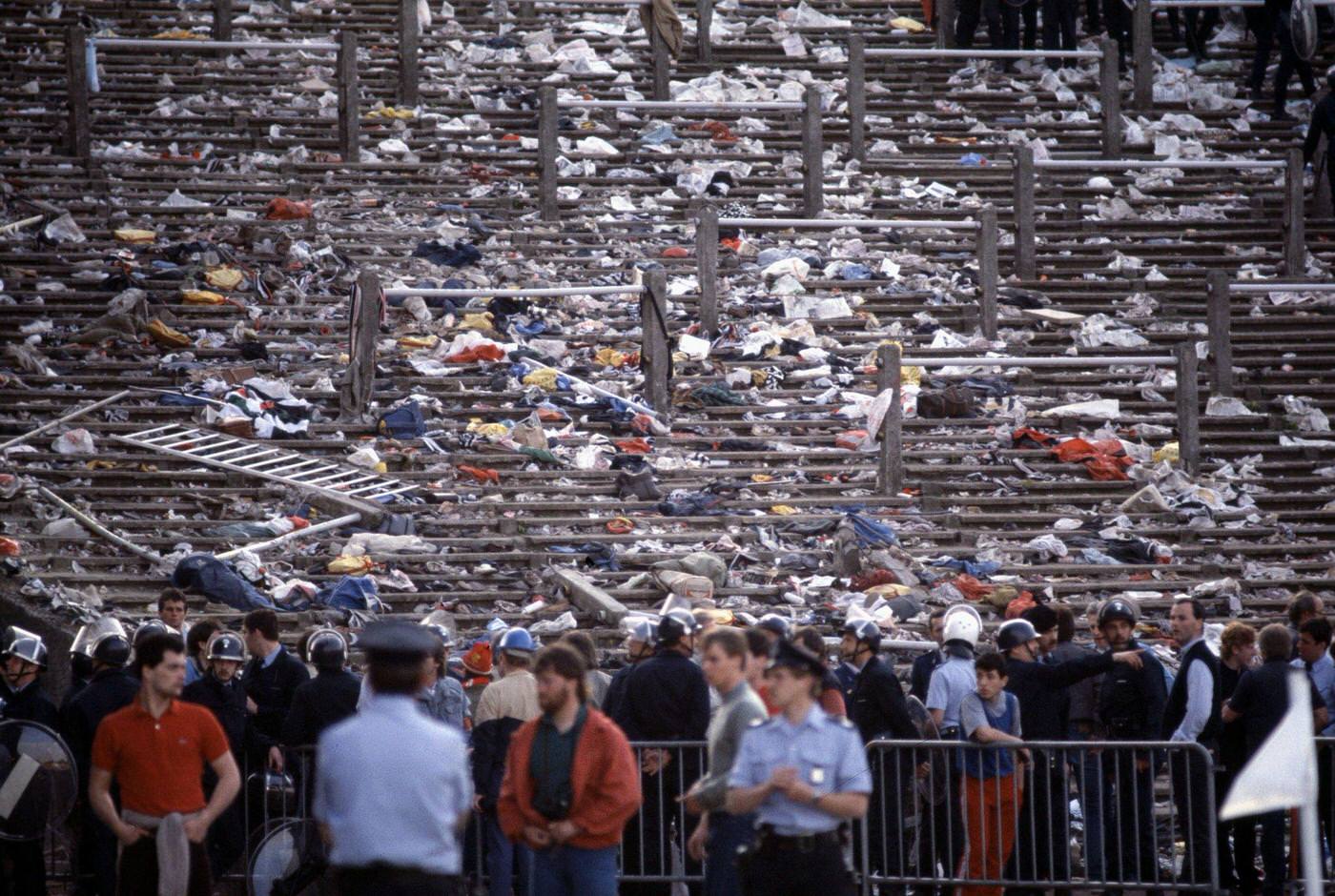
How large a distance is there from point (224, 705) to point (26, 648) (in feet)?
3.57

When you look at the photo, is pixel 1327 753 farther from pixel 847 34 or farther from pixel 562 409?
pixel 847 34

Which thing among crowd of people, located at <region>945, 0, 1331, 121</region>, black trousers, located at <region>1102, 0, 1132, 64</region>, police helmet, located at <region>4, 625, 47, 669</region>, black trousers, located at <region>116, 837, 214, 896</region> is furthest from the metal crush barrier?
black trousers, located at <region>1102, 0, 1132, 64</region>

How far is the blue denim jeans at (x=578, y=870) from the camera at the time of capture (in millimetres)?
8430

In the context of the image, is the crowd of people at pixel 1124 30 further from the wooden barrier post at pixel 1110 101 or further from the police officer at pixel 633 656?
the police officer at pixel 633 656

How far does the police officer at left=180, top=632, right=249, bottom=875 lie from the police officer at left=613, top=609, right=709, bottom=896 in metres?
1.92

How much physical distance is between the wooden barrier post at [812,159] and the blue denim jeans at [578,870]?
46.4ft

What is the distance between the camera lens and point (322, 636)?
1087 cm

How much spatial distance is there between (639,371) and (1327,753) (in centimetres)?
921

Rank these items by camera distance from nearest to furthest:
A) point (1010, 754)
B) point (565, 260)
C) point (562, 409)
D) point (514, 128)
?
1. point (1010, 754)
2. point (562, 409)
3. point (565, 260)
4. point (514, 128)

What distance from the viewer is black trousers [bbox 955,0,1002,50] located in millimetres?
25891

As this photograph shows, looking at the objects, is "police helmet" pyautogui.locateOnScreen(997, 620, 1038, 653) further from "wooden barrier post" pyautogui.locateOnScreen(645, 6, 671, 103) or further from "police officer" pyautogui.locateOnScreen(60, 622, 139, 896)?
"wooden barrier post" pyautogui.locateOnScreen(645, 6, 671, 103)

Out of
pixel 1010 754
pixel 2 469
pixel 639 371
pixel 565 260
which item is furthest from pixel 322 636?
pixel 565 260

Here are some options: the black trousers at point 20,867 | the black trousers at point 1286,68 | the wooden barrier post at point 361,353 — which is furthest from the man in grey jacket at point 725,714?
the black trousers at point 1286,68

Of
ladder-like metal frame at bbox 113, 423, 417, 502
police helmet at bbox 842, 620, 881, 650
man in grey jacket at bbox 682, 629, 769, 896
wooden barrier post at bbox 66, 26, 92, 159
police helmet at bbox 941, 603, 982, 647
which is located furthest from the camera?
wooden barrier post at bbox 66, 26, 92, 159
